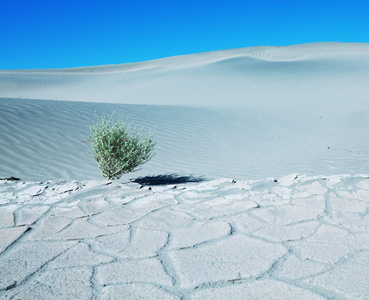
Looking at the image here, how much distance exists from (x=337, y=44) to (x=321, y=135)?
37.0 m

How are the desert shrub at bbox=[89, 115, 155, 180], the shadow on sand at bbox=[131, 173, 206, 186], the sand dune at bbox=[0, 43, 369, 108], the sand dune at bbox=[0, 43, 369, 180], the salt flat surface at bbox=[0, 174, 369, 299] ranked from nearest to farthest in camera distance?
the salt flat surface at bbox=[0, 174, 369, 299]
the desert shrub at bbox=[89, 115, 155, 180]
the shadow on sand at bbox=[131, 173, 206, 186]
the sand dune at bbox=[0, 43, 369, 180]
the sand dune at bbox=[0, 43, 369, 108]

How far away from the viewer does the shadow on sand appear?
14.9 feet

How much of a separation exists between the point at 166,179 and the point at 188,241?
237cm

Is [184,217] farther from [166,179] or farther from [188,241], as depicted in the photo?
[166,179]

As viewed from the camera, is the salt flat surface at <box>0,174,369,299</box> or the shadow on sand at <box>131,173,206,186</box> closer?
the salt flat surface at <box>0,174,369,299</box>

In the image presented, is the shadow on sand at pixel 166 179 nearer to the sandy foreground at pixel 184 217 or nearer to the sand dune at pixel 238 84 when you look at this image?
the sandy foreground at pixel 184 217

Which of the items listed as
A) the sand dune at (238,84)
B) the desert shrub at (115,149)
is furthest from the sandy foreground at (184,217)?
the sand dune at (238,84)

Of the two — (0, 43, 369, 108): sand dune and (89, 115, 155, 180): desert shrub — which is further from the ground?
(0, 43, 369, 108): sand dune

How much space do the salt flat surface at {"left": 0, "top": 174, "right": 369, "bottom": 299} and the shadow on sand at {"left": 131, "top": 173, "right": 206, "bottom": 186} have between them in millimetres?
744

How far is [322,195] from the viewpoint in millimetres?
3352

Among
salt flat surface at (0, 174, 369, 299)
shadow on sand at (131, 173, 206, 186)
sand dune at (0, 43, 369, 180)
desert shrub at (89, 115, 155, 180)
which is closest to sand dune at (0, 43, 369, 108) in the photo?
sand dune at (0, 43, 369, 180)

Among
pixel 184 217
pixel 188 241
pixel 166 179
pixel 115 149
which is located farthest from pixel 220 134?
pixel 188 241

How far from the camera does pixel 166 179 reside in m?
4.78

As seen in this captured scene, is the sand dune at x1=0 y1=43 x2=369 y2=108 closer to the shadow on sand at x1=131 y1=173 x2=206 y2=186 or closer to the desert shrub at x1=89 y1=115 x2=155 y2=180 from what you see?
the shadow on sand at x1=131 y1=173 x2=206 y2=186
